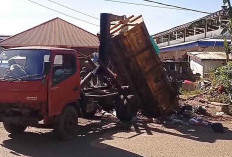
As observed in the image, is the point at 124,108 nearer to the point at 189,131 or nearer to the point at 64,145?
the point at 189,131

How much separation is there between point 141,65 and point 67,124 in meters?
3.40

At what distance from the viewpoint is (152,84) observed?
11406 millimetres

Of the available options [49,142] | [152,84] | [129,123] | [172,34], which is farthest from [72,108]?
[172,34]

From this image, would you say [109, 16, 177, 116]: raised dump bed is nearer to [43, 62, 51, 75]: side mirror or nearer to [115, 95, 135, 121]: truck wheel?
[115, 95, 135, 121]: truck wheel

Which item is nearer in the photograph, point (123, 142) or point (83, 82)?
point (123, 142)

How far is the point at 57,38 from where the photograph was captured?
28.8m

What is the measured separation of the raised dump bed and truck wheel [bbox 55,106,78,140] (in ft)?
9.55

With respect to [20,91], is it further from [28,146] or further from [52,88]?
[28,146]

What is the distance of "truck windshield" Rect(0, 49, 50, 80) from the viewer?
8164mm

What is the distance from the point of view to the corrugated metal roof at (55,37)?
27.8m

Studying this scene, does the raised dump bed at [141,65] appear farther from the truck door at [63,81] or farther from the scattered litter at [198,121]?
the truck door at [63,81]

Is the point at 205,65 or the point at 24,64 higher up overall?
the point at 205,65

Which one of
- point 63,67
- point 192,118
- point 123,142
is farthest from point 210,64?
point 63,67

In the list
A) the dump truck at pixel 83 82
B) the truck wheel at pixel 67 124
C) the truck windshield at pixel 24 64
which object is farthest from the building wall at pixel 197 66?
the truck windshield at pixel 24 64
